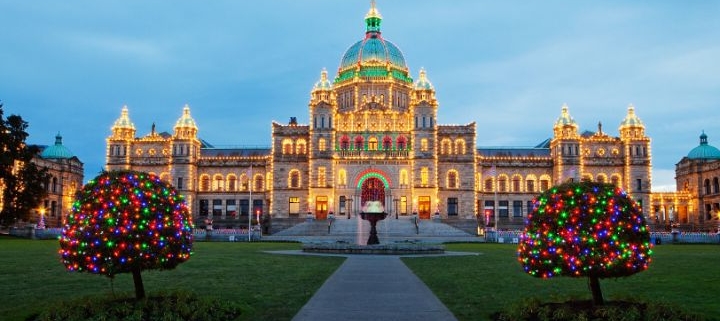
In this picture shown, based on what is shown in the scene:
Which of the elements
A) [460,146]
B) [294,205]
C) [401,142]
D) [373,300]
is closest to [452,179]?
[460,146]

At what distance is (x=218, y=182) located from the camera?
10031 cm

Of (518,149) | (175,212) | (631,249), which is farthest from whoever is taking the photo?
(518,149)

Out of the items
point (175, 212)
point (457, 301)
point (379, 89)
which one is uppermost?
point (379, 89)

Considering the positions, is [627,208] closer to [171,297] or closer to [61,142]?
[171,297]

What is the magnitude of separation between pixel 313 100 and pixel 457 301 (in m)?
76.6

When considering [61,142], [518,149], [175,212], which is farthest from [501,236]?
[61,142]

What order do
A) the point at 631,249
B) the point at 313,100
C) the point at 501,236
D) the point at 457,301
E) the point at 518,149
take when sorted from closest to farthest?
the point at 631,249, the point at 457,301, the point at 501,236, the point at 313,100, the point at 518,149

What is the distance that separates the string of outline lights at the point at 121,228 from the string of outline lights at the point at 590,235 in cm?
838

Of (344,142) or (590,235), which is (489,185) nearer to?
(344,142)

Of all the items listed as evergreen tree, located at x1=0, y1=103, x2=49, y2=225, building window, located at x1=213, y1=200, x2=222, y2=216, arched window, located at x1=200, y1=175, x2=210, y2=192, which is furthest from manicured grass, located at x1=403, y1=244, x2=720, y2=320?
arched window, located at x1=200, y1=175, x2=210, y2=192

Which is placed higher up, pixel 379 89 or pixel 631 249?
pixel 379 89

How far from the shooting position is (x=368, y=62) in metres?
99.7

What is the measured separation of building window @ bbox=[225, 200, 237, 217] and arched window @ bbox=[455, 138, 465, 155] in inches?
1392

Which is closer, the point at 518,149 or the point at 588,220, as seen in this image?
the point at 588,220
